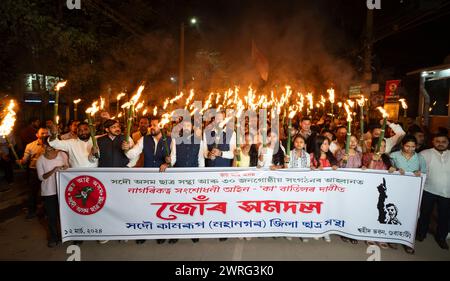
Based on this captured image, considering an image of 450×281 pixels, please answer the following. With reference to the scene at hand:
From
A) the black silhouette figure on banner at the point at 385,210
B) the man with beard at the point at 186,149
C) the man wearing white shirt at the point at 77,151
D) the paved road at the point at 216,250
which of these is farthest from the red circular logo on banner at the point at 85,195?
the black silhouette figure on banner at the point at 385,210

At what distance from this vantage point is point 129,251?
440cm

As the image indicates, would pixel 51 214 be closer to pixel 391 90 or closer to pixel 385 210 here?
pixel 385 210

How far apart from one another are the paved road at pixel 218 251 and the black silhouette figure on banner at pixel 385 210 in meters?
0.45

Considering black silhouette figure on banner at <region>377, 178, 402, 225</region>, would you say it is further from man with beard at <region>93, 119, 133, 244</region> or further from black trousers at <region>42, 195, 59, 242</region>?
black trousers at <region>42, 195, 59, 242</region>

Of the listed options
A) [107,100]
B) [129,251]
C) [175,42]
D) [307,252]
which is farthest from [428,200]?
[175,42]

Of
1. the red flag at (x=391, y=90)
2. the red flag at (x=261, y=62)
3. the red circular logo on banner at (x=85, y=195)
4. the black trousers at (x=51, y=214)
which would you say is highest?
the red flag at (x=261, y=62)

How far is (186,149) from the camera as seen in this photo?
16.5ft

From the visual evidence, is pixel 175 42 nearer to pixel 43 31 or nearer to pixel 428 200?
pixel 43 31

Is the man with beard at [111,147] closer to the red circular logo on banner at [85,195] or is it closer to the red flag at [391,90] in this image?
the red circular logo on banner at [85,195]

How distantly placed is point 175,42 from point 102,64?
22.4ft

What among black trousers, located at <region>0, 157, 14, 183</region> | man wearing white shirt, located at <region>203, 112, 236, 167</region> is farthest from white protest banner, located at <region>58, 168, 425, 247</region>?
black trousers, located at <region>0, 157, 14, 183</region>

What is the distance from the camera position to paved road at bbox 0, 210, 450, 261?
4273 mm

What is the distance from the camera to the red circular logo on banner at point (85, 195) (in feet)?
14.3

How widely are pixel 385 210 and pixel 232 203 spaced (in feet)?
6.91
